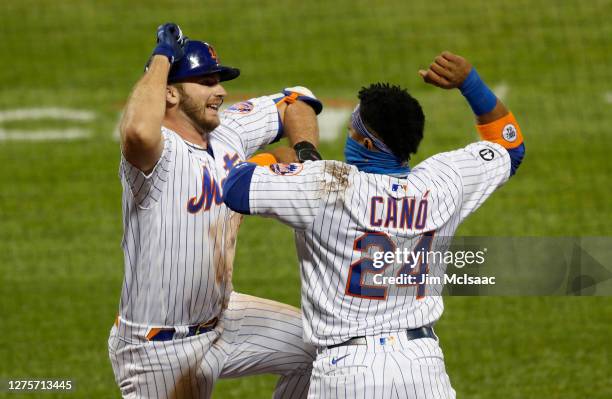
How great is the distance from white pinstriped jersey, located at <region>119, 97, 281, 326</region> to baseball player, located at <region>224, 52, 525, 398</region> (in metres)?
0.51

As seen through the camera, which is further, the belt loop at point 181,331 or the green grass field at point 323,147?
the green grass field at point 323,147

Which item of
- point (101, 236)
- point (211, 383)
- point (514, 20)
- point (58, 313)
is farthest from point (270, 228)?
point (514, 20)

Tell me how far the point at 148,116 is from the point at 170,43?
0.42 meters

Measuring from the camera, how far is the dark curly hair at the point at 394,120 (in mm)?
4039

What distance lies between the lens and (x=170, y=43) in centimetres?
437

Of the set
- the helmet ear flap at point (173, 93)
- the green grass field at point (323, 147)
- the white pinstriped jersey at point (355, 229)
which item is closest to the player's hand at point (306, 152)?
the white pinstriped jersey at point (355, 229)

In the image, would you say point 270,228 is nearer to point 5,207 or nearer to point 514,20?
point 5,207

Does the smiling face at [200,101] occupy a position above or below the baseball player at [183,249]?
above

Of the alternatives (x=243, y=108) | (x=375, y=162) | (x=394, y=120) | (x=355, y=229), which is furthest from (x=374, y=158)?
(x=243, y=108)

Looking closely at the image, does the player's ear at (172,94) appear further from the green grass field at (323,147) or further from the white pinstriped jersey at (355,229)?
the green grass field at (323,147)

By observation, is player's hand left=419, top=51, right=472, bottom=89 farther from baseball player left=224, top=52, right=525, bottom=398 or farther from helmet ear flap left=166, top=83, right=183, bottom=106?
helmet ear flap left=166, top=83, right=183, bottom=106

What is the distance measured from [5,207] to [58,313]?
2.45m

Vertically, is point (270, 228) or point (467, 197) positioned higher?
point (270, 228)

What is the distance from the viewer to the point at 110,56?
1393cm
